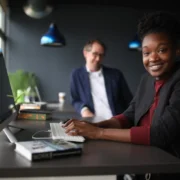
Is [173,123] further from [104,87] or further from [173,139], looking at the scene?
[104,87]

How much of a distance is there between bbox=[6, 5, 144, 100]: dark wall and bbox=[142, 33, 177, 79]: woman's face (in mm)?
4704

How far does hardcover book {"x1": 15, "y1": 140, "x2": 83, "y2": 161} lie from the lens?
0.98 meters

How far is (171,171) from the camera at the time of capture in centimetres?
99

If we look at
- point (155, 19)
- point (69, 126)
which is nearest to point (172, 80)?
point (155, 19)

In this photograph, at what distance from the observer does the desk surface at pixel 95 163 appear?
90 cm

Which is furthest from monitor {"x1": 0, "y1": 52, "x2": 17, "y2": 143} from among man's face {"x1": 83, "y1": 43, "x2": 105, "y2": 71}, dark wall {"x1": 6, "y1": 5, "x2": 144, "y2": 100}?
dark wall {"x1": 6, "y1": 5, "x2": 144, "y2": 100}

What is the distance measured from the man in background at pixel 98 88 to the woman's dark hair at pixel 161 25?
1486 mm

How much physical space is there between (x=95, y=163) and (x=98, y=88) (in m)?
2.15

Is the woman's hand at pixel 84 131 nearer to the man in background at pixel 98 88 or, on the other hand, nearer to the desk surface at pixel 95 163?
the desk surface at pixel 95 163

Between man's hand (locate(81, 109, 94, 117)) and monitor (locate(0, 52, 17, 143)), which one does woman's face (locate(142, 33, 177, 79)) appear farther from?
man's hand (locate(81, 109, 94, 117))

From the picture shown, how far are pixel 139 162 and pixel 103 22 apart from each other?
5.55m

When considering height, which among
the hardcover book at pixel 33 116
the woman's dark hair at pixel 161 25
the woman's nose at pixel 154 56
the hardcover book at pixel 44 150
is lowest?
the hardcover book at pixel 33 116

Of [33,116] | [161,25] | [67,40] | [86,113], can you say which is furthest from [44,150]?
[67,40]

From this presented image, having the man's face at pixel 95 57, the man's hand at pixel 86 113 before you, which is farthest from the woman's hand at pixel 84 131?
the man's face at pixel 95 57
